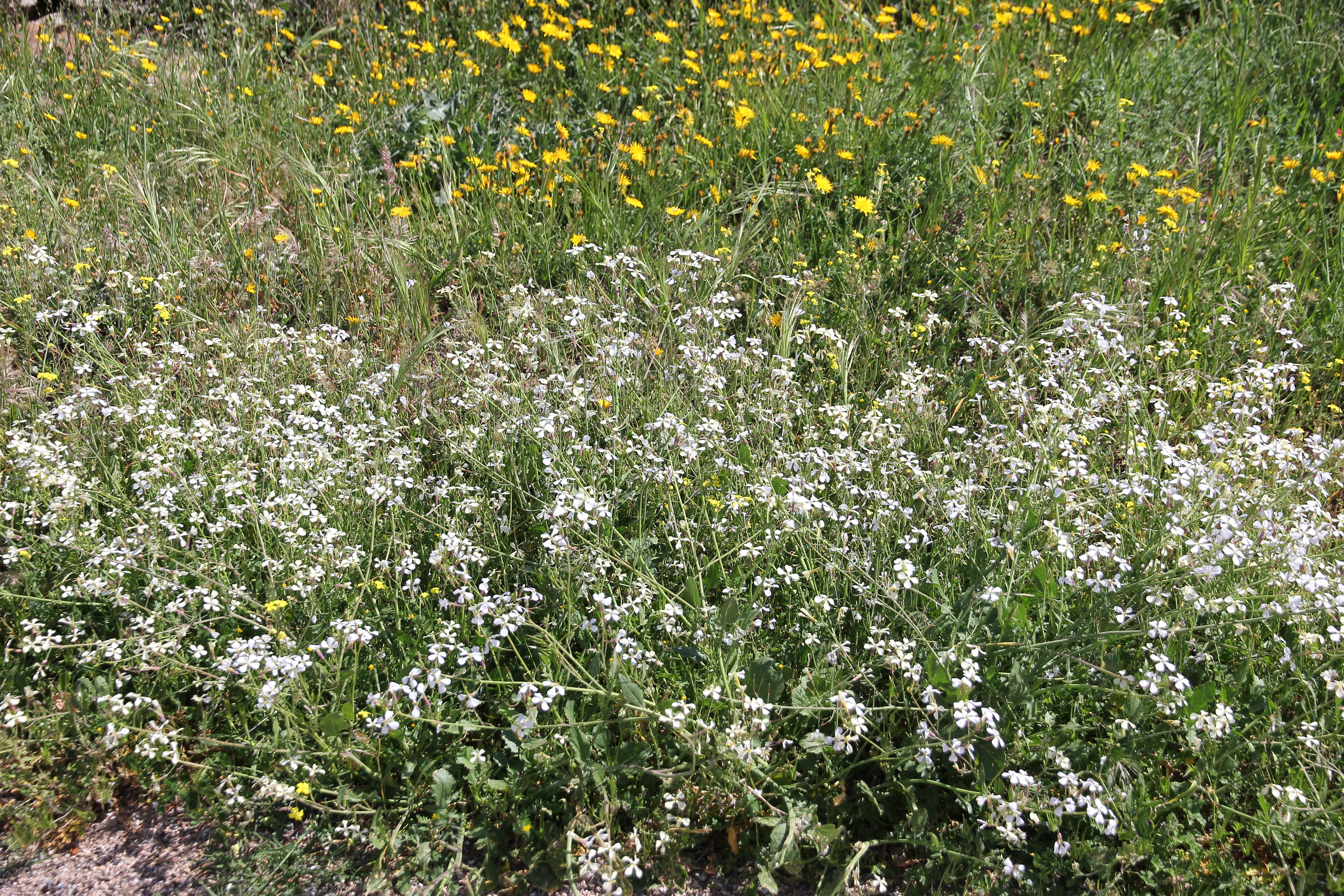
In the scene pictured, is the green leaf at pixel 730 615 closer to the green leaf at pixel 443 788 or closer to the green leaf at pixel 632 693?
the green leaf at pixel 632 693

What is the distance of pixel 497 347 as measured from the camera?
334 cm

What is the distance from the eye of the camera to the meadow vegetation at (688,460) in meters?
2.38

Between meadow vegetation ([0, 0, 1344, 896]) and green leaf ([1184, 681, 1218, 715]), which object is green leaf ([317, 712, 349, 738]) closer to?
meadow vegetation ([0, 0, 1344, 896])

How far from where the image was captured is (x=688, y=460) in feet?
9.55

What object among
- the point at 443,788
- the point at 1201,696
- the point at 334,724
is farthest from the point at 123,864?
the point at 1201,696

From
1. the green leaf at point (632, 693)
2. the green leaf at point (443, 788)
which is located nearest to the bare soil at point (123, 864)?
the green leaf at point (443, 788)

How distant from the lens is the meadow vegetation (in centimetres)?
238

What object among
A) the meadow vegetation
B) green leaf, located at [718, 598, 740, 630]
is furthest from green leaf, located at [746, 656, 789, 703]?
green leaf, located at [718, 598, 740, 630]

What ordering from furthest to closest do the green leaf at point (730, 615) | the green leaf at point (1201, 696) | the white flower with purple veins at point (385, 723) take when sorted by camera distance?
1. the green leaf at point (730, 615)
2. the green leaf at point (1201, 696)
3. the white flower with purple veins at point (385, 723)

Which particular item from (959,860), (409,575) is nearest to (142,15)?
(409,575)

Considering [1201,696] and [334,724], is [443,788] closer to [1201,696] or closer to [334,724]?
[334,724]

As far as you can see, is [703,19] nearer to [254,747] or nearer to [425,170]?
[425,170]

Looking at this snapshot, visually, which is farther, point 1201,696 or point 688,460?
point 688,460

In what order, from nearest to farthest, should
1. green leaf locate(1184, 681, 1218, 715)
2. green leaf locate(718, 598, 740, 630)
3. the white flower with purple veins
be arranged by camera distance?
1. the white flower with purple veins
2. green leaf locate(1184, 681, 1218, 715)
3. green leaf locate(718, 598, 740, 630)
